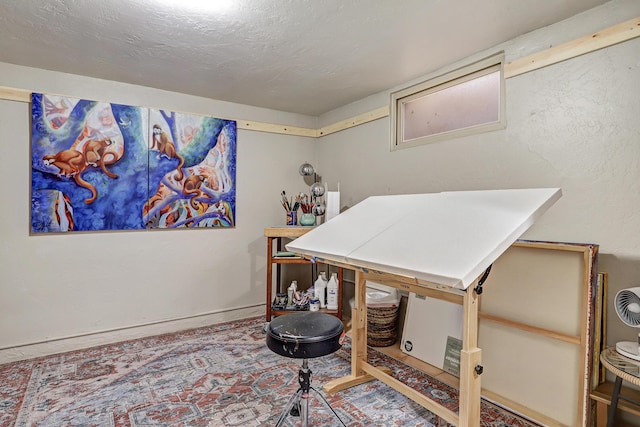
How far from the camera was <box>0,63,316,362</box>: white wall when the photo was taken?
2.84 meters

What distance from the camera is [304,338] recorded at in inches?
65.9

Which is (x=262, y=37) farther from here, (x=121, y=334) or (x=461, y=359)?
(x=121, y=334)

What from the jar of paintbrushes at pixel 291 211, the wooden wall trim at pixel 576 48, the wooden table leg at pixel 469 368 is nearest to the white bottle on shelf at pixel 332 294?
the jar of paintbrushes at pixel 291 211

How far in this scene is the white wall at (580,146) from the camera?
186cm

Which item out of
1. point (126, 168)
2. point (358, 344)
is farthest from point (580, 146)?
point (126, 168)

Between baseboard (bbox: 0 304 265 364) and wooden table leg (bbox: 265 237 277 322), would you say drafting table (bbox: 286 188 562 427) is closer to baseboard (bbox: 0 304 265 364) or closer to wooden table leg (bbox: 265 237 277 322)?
wooden table leg (bbox: 265 237 277 322)

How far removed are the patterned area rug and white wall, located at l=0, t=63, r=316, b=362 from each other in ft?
1.05

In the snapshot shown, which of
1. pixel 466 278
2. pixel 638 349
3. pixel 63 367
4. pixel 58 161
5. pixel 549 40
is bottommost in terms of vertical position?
pixel 63 367

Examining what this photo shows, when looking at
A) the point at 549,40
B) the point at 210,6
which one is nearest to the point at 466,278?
the point at 549,40

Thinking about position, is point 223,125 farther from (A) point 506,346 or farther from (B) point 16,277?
(A) point 506,346

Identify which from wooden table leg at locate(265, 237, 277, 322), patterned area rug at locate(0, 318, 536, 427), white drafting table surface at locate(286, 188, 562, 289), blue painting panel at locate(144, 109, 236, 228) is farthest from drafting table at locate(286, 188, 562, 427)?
blue painting panel at locate(144, 109, 236, 228)

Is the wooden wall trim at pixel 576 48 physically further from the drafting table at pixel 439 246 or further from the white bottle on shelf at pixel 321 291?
the white bottle on shelf at pixel 321 291

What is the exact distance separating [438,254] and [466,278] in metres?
0.25

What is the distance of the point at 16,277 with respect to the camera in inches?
112
